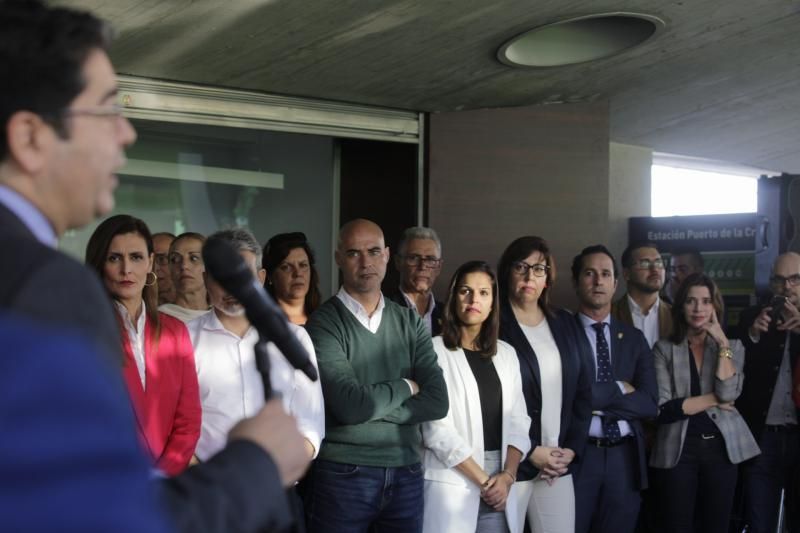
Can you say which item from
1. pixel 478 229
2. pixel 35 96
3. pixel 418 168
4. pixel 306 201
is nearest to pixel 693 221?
pixel 478 229

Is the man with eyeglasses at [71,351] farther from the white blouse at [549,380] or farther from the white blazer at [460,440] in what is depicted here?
the white blouse at [549,380]

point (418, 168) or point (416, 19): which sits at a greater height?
point (416, 19)

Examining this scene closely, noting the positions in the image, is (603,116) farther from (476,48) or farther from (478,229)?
(476,48)

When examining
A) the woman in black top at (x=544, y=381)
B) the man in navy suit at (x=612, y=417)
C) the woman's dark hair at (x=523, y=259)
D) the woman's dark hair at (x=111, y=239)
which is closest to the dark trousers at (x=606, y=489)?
the man in navy suit at (x=612, y=417)

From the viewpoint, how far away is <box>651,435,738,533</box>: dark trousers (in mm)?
5000

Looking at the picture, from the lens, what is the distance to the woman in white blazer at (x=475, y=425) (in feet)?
13.3

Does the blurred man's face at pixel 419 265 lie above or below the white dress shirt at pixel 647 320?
above

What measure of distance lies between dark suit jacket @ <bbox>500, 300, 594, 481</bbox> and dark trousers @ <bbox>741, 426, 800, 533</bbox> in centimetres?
129

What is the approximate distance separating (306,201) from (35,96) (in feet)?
23.0

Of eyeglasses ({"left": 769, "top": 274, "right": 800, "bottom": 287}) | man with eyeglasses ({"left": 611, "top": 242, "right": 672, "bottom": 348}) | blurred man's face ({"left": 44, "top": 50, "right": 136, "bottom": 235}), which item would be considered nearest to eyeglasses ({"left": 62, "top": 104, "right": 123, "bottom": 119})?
blurred man's face ({"left": 44, "top": 50, "right": 136, "bottom": 235})

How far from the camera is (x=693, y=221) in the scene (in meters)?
7.61

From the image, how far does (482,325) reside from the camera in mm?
4445

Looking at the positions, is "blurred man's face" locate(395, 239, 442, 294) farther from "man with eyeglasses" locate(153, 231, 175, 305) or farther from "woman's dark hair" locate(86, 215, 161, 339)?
"woman's dark hair" locate(86, 215, 161, 339)

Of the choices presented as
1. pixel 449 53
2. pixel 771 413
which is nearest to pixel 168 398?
pixel 771 413
